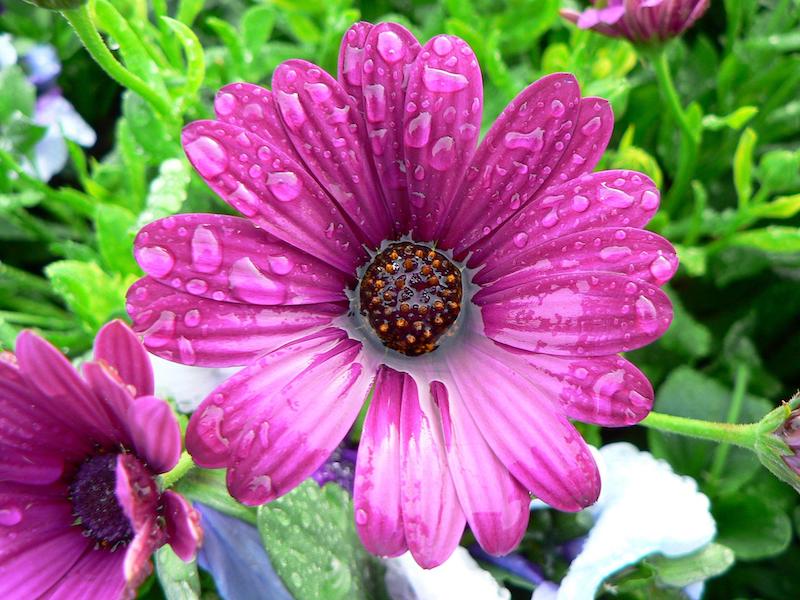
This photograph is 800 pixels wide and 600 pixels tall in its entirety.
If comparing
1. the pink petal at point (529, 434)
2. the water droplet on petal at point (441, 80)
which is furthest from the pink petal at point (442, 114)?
the pink petal at point (529, 434)

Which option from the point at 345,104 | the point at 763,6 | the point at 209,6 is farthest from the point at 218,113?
the point at 763,6

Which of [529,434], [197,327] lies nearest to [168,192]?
[197,327]

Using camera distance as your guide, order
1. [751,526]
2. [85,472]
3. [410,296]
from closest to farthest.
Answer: [85,472] → [410,296] → [751,526]

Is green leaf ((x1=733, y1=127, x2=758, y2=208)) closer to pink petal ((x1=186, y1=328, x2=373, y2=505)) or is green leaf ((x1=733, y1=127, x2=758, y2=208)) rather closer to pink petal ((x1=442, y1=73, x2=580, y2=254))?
pink petal ((x1=442, y1=73, x2=580, y2=254))

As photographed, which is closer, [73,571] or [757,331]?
[73,571]

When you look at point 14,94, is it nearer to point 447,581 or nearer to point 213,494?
point 213,494

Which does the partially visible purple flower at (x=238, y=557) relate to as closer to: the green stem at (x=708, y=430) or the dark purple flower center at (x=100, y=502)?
the dark purple flower center at (x=100, y=502)

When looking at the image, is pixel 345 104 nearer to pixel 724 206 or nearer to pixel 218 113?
pixel 218 113
